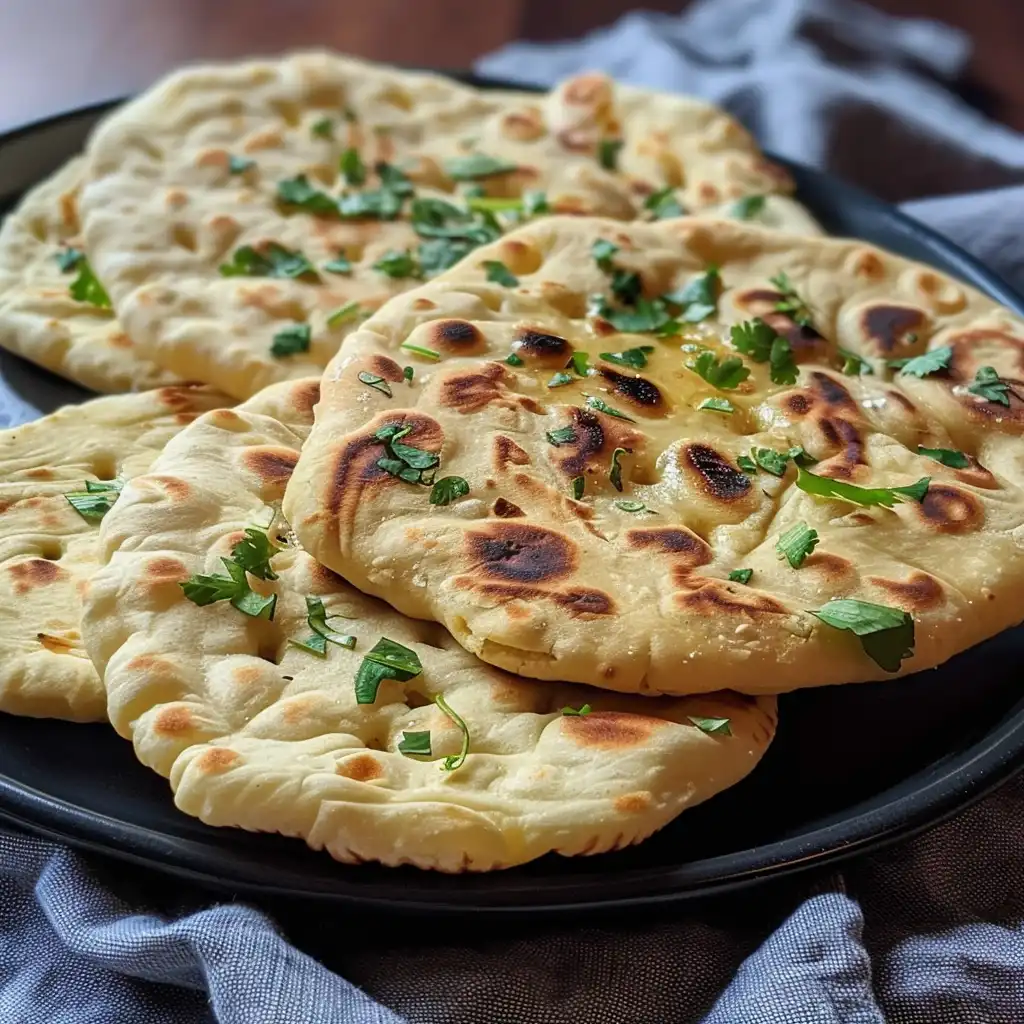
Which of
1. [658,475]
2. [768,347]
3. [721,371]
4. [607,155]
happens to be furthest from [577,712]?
[607,155]

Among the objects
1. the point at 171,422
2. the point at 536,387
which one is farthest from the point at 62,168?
the point at 536,387

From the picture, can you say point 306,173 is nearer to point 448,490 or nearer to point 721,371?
point 721,371

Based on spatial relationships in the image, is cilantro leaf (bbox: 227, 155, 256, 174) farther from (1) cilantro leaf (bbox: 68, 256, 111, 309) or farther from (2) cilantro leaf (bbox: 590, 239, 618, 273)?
(2) cilantro leaf (bbox: 590, 239, 618, 273)

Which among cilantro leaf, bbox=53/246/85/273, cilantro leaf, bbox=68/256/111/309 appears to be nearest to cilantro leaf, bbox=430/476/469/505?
cilantro leaf, bbox=68/256/111/309

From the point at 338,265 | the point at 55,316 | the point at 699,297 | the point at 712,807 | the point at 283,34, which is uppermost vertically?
the point at 699,297

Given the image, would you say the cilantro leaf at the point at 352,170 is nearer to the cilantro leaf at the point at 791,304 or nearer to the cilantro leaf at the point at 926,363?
the cilantro leaf at the point at 791,304
